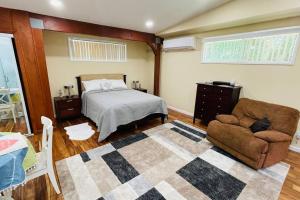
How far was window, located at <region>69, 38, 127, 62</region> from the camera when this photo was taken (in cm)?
388

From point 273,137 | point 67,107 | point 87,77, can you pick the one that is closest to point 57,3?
point 87,77

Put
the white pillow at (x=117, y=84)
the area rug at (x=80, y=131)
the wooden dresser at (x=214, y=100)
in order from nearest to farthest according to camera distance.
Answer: the area rug at (x=80, y=131) < the wooden dresser at (x=214, y=100) < the white pillow at (x=117, y=84)

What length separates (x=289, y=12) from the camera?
2324mm

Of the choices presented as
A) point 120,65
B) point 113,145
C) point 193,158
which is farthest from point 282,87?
point 120,65

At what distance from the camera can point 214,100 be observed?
10.9ft

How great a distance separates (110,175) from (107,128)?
91 cm

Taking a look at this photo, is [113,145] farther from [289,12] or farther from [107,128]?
[289,12]

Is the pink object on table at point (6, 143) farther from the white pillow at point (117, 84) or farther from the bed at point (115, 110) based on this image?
the white pillow at point (117, 84)

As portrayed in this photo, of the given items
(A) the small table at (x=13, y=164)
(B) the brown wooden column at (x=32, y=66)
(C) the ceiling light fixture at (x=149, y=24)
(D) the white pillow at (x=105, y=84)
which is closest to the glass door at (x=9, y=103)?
(B) the brown wooden column at (x=32, y=66)

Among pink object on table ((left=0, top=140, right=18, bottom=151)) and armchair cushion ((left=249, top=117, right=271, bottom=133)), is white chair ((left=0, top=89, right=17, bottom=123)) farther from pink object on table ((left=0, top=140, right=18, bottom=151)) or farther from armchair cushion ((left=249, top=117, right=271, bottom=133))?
armchair cushion ((left=249, top=117, right=271, bottom=133))

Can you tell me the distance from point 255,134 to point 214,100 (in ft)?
3.94

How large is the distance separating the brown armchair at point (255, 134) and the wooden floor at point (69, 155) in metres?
0.30

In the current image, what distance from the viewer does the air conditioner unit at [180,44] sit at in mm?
3807

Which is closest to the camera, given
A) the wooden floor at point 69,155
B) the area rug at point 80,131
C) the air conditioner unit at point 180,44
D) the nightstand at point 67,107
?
the wooden floor at point 69,155
